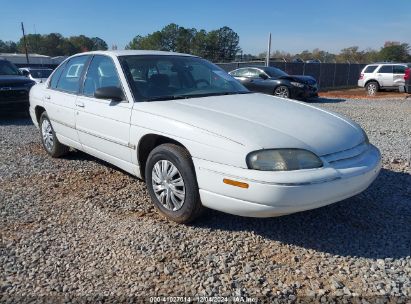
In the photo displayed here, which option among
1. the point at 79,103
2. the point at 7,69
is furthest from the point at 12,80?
the point at 79,103

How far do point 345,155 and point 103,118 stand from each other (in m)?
2.48

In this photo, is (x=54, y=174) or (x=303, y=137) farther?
(x=54, y=174)

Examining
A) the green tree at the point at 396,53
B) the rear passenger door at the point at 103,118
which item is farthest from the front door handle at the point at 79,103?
the green tree at the point at 396,53

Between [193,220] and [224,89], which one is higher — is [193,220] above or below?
below

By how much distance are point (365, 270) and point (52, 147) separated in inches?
183

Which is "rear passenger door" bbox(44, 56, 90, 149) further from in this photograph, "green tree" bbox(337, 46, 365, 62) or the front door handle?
"green tree" bbox(337, 46, 365, 62)

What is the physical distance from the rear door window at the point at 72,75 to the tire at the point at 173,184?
6.04ft

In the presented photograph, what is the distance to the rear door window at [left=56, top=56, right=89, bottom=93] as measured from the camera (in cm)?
477

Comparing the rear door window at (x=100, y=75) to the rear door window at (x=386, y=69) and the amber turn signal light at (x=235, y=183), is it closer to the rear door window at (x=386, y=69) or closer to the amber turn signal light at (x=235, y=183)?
the amber turn signal light at (x=235, y=183)

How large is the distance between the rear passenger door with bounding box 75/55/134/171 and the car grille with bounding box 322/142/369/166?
1.92 metres

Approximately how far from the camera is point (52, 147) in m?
5.69

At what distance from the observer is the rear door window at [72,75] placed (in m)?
4.77

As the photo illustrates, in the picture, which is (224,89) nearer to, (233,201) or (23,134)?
(233,201)

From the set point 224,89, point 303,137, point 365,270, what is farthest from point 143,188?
point 365,270
